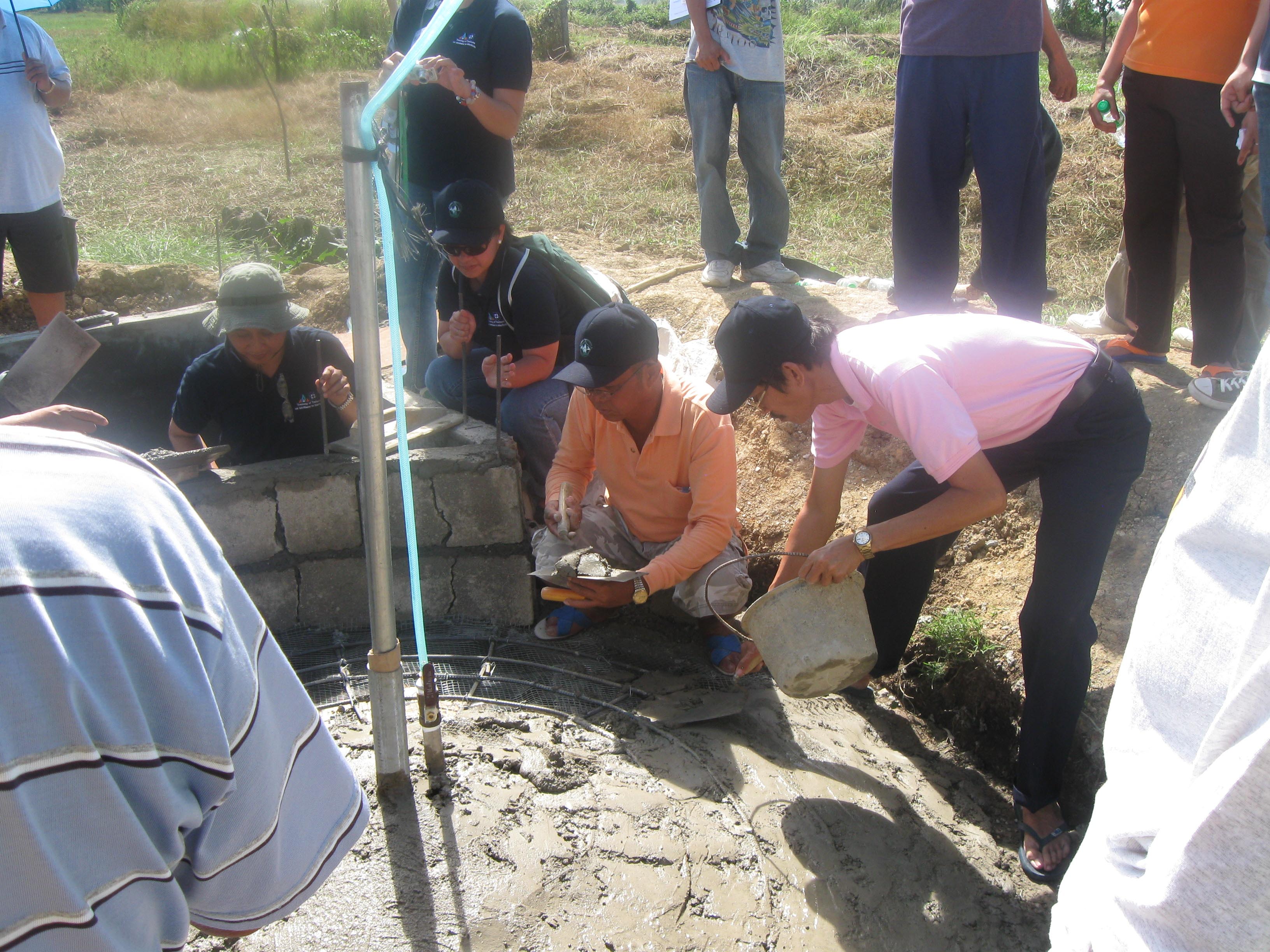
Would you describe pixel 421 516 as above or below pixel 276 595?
above

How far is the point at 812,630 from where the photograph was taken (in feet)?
8.28

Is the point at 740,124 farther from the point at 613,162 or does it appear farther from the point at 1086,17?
the point at 1086,17

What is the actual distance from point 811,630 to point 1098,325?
294 cm

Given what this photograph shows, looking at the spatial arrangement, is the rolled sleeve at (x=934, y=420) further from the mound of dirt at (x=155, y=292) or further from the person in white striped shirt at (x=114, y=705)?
the mound of dirt at (x=155, y=292)

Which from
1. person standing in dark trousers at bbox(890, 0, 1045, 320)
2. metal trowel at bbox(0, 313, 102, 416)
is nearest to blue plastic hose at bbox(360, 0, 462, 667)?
metal trowel at bbox(0, 313, 102, 416)

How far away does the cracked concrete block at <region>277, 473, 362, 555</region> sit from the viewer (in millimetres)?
3330

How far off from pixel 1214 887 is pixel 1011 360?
1730 mm

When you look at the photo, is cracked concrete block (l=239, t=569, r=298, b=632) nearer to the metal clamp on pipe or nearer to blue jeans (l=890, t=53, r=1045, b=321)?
the metal clamp on pipe

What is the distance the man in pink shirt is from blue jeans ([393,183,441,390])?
6.48 feet

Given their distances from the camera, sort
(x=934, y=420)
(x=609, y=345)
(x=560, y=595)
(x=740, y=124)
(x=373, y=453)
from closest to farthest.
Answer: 1. (x=373, y=453)
2. (x=934, y=420)
3. (x=609, y=345)
4. (x=560, y=595)
5. (x=740, y=124)

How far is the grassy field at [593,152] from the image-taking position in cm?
745

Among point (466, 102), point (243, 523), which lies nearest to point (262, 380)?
point (243, 523)

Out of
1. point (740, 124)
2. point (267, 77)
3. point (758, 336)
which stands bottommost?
point (758, 336)

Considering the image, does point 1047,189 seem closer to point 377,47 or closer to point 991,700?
point 991,700
